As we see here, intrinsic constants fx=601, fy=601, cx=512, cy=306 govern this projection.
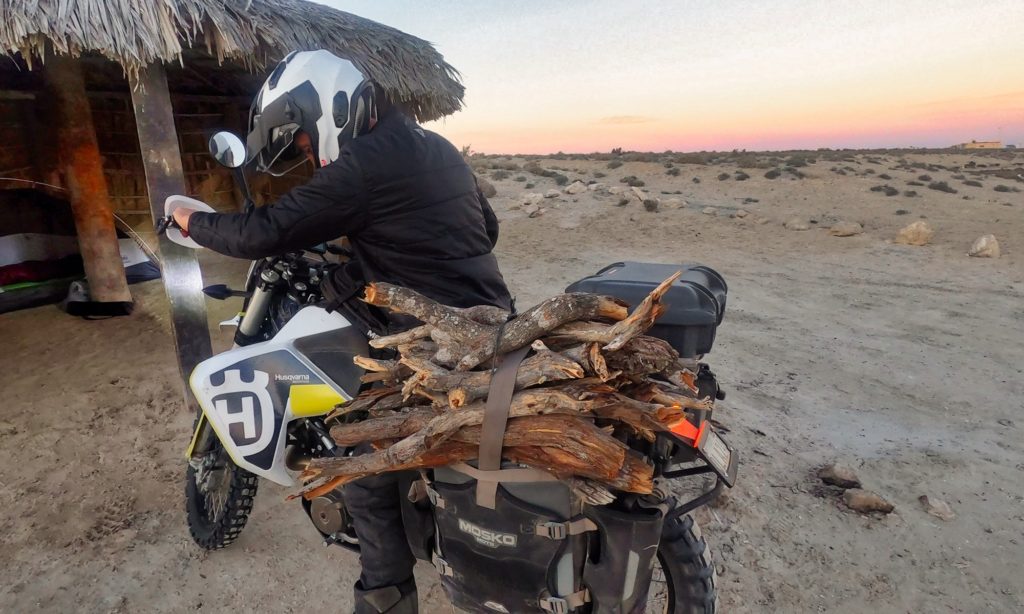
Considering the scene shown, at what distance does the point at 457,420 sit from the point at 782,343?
204 inches

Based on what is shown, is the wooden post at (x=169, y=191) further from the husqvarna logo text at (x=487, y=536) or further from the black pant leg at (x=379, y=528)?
the husqvarna logo text at (x=487, y=536)

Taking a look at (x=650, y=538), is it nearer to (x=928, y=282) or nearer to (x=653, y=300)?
(x=653, y=300)

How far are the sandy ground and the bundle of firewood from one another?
1280mm

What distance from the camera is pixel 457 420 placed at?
155cm

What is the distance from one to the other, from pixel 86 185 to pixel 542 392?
663 centimetres

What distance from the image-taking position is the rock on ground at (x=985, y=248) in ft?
32.6

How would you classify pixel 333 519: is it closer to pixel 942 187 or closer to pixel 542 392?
pixel 542 392

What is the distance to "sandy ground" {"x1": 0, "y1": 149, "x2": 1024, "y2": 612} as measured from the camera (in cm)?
269

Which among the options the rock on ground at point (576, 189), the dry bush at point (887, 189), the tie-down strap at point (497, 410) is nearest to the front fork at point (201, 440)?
the tie-down strap at point (497, 410)

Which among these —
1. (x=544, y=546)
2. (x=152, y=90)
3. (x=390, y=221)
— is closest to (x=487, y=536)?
(x=544, y=546)

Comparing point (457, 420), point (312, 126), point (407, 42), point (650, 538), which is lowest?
point (650, 538)

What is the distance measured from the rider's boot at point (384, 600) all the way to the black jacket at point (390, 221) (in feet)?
3.44

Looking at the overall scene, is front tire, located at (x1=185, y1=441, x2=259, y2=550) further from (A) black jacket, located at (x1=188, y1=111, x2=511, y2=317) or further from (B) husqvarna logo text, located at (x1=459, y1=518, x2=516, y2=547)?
(B) husqvarna logo text, located at (x1=459, y1=518, x2=516, y2=547)

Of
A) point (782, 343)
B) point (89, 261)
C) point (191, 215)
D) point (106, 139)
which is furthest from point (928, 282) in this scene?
point (106, 139)
